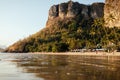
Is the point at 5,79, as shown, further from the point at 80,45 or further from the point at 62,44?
the point at 62,44

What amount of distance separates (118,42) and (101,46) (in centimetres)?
2538

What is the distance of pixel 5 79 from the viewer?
2522cm

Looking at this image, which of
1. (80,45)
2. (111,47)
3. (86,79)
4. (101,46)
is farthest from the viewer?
(80,45)

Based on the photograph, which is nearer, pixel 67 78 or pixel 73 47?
pixel 67 78

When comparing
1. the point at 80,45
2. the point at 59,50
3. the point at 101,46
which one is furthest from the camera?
the point at 59,50

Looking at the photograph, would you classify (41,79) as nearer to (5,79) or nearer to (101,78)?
(5,79)

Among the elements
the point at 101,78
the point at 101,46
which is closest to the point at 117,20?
the point at 101,46

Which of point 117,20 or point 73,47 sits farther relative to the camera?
point 117,20

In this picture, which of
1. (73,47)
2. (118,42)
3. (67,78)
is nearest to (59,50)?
(73,47)

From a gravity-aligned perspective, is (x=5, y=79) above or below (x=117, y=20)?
below

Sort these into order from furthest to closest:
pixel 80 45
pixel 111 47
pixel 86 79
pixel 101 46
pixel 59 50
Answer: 1. pixel 59 50
2. pixel 80 45
3. pixel 101 46
4. pixel 111 47
5. pixel 86 79

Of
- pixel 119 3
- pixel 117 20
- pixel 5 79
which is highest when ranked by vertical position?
pixel 119 3

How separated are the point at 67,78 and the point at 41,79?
7.55 ft

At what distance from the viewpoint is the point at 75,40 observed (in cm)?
17638
